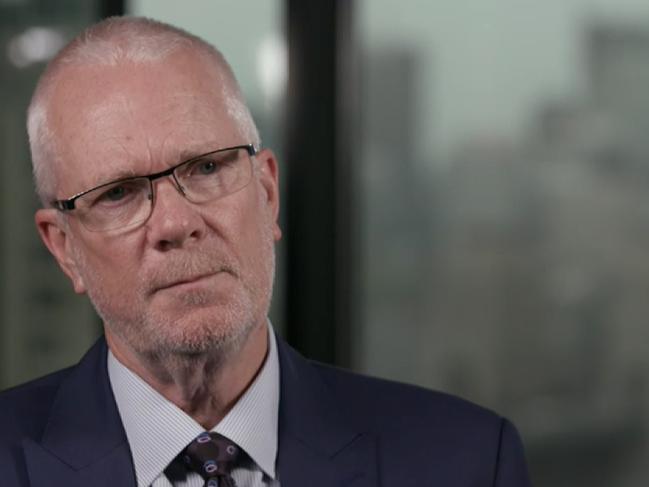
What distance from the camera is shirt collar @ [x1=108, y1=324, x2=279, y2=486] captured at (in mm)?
1476

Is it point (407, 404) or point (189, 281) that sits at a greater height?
point (189, 281)

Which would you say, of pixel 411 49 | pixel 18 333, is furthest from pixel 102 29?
pixel 18 333

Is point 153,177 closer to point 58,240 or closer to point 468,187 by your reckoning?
point 58,240

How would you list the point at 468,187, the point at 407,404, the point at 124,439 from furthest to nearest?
the point at 468,187
the point at 407,404
the point at 124,439

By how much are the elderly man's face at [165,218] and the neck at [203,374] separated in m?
0.03

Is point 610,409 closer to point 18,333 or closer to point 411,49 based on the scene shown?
point 411,49

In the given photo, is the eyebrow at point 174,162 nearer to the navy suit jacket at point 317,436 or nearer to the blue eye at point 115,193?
the blue eye at point 115,193

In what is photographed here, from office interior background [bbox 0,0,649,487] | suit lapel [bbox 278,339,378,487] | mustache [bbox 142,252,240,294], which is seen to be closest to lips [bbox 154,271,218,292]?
mustache [bbox 142,252,240,294]

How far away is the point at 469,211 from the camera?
126 inches

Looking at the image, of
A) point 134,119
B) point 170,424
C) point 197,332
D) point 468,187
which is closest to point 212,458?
point 170,424

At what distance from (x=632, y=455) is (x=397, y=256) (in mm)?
750

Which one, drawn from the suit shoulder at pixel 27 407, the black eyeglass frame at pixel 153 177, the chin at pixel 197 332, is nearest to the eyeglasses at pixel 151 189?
the black eyeglass frame at pixel 153 177

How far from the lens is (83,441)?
1510mm

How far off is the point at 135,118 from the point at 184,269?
0.18 metres
